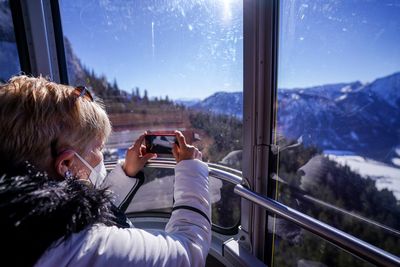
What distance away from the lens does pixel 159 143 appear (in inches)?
57.1

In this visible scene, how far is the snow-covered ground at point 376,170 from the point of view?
0.96 metres

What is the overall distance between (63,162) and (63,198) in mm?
179

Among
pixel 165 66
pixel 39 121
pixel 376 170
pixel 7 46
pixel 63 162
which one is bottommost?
pixel 376 170

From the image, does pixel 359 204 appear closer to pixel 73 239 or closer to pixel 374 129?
pixel 374 129

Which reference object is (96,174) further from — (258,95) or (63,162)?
(258,95)

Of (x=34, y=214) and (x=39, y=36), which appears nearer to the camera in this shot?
(x=34, y=214)

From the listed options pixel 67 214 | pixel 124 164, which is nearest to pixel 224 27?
pixel 124 164

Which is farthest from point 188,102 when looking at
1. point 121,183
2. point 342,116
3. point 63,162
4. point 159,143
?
point 63,162

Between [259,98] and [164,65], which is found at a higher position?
[164,65]

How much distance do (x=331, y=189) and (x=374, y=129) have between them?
0.36 m

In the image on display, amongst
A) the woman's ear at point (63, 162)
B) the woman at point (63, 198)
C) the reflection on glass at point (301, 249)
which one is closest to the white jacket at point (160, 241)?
the woman at point (63, 198)

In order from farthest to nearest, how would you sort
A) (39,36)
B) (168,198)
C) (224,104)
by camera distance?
(168,198)
(39,36)
(224,104)

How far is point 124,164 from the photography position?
4.74 ft

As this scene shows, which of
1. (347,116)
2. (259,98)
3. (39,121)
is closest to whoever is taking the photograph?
(39,121)
